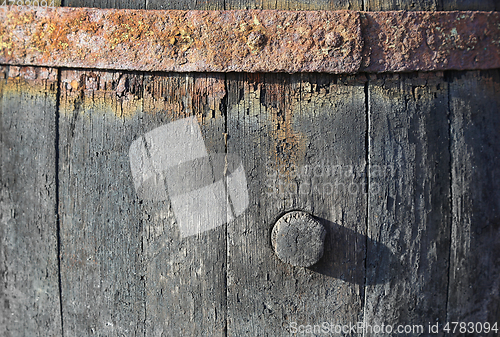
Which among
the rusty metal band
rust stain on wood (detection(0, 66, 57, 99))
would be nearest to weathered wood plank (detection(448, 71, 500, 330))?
the rusty metal band

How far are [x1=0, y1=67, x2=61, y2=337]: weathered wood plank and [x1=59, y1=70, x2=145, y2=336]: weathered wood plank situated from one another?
0.12 ft

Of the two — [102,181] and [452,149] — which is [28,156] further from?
[452,149]

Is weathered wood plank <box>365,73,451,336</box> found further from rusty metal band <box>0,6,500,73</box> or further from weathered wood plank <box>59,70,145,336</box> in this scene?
weathered wood plank <box>59,70,145,336</box>

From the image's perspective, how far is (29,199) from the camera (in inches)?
35.5

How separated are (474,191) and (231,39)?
76 centimetres

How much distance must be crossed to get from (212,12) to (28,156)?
617 mm

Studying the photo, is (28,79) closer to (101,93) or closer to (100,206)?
(101,93)

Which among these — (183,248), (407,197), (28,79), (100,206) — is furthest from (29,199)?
(407,197)

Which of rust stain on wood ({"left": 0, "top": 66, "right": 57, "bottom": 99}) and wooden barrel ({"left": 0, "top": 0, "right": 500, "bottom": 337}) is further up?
rust stain on wood ({"left": 0, "top": 66, "right": 57, "bottom": 99})

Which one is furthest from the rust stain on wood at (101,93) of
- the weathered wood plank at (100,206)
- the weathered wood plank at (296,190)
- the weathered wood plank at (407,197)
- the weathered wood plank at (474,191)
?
the weathered wood plank at (474,191)

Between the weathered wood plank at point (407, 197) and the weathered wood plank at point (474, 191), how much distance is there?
0.11 ft

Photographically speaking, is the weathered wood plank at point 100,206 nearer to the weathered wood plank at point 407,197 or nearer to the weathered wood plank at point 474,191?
the weathered wood plank at point 407,197

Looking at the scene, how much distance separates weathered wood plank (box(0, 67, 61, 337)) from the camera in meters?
0.88

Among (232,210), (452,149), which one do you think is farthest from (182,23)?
(452,149)
